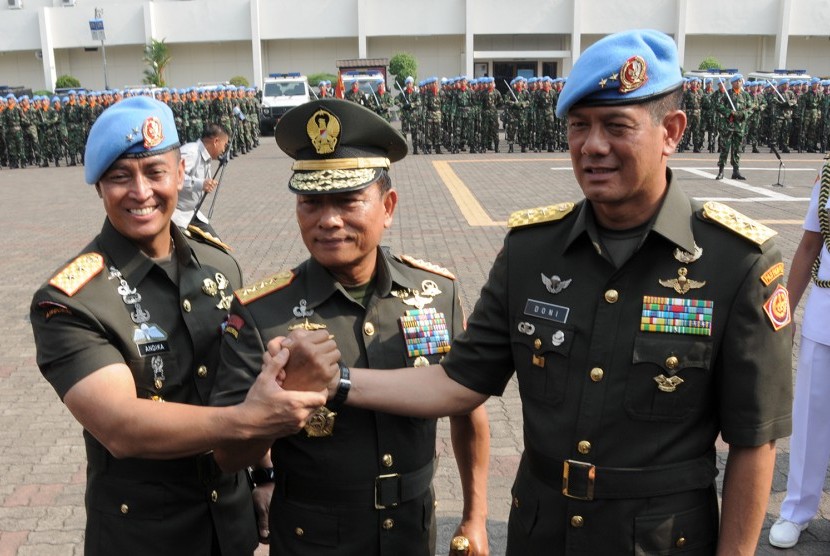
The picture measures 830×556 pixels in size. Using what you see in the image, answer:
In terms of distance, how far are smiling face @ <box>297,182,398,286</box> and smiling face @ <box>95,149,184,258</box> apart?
411 mm

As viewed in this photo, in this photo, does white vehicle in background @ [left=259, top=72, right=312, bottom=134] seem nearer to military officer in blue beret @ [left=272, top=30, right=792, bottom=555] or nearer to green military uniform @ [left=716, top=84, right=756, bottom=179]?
green military uniform @ [left=716, top=84, right=756, bottom=179]

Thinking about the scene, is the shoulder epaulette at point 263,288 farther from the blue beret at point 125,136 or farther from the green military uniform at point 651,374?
the green military uniform at point 651,374

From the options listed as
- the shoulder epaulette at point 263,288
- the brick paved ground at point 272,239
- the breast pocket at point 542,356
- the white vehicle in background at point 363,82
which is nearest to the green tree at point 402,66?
the white vehicle in background at point 363,82

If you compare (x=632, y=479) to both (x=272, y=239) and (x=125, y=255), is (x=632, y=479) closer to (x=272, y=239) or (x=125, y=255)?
(x=125, y=255)

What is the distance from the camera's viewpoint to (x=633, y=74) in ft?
5.67

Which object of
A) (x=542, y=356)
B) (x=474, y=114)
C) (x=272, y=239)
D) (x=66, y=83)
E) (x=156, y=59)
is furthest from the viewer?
(x=156, y=59)

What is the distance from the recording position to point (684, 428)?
72.2 inches

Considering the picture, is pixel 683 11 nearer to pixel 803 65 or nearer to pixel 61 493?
pixel 803 65

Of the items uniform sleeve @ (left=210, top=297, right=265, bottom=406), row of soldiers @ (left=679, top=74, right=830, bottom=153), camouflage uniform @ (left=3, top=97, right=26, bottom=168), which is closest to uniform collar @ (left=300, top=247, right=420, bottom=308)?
uniform sleeve @ (left=210, top=297, right=265, bottom=406)

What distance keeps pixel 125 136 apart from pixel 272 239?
8570 mm

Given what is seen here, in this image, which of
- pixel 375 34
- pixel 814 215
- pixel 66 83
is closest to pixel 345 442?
pixel 814 215

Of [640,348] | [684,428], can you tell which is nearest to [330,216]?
[640,348]

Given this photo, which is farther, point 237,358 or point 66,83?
point 66,83

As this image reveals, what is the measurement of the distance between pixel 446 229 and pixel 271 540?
8.89m
